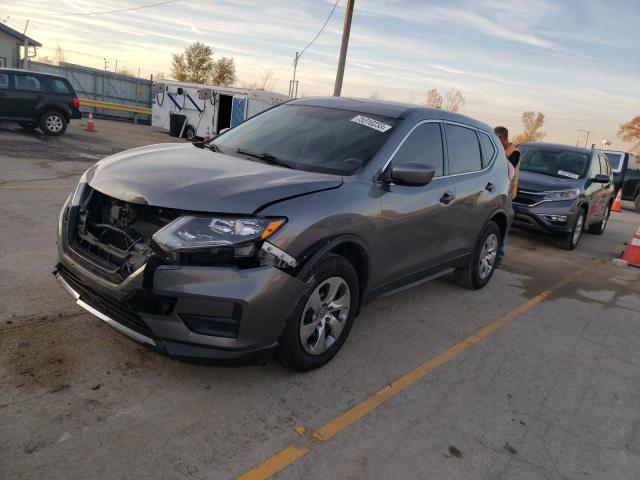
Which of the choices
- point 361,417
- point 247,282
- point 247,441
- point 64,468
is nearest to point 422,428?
point 361,417

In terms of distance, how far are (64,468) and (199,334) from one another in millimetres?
854

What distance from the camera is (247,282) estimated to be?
2771 millimetres

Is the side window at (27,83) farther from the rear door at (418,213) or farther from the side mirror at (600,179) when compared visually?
the side mirror at (600,179)

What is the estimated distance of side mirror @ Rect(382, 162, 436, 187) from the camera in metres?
3.60

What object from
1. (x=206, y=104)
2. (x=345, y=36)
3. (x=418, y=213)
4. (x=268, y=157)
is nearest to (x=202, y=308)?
(x=268, y=157)

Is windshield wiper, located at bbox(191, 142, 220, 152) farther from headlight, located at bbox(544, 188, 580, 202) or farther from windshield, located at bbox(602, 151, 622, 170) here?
windshield, located at bbox(602, 151, 622, 170)

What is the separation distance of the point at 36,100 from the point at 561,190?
1409 cm

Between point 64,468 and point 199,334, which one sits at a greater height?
point 199,334

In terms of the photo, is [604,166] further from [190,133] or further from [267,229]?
[190,133]

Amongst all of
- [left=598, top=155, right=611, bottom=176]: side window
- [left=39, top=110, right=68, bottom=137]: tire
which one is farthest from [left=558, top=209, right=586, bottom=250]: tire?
[left=39, top=110, right=68, bottom=137]: tire

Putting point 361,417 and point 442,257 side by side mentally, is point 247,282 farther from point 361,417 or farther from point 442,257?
point 442,257

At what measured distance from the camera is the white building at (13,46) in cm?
2859

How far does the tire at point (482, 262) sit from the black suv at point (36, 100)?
14.0 m

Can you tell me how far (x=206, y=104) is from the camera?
74.0 feet
